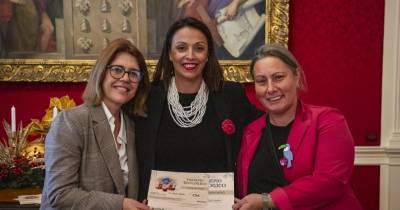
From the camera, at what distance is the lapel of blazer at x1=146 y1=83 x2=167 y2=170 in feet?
6.42

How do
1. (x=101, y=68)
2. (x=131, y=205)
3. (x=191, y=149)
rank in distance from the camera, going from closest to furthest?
1. (x=131, y=205)
2. (x=101, y=68)
3. (x=191, y=149)

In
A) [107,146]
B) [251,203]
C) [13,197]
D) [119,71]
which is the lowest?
[13,197]

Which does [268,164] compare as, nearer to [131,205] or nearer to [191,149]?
[191,149]

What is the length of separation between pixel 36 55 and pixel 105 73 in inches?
67.6

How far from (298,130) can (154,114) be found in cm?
72

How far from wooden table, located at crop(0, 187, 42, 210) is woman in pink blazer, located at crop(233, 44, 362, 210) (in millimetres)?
1151

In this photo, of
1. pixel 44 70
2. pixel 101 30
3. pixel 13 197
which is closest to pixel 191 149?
pixel 13 197

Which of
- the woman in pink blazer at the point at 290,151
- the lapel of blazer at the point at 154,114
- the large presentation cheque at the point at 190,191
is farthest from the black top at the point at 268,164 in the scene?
the lapel of blazer at the point at 154,114

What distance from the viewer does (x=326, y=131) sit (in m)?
1.77

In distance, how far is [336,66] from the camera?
3.40m

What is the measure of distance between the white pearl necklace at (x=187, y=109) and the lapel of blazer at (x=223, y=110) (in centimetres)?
5

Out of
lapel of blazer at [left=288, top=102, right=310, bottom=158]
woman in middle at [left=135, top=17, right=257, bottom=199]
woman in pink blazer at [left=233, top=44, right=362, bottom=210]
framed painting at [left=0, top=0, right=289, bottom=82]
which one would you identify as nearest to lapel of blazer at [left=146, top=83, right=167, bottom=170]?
woman in middle at [left=135, top=17, right=257, bottom=199]

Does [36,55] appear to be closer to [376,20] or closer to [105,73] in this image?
[105,73]

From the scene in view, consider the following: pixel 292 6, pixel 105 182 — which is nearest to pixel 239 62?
pixel 292 6
